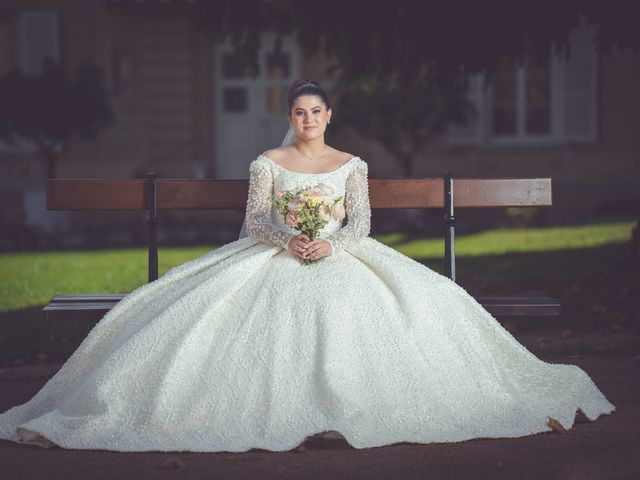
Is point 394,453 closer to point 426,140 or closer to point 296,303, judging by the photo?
point 296,303

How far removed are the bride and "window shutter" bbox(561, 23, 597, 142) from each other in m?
13.5

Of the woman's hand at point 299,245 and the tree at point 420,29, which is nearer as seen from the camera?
the woman's hand at point 299,245

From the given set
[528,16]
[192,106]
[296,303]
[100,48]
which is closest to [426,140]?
[192,106]

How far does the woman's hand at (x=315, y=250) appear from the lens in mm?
5359

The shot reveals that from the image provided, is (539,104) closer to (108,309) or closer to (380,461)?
(108,309)

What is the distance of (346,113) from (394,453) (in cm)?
1224

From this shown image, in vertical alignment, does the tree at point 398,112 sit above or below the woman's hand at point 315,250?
above

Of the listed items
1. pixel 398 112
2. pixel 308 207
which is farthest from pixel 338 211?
pixel 398 112

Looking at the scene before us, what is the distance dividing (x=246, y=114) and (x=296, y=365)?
1482 cm

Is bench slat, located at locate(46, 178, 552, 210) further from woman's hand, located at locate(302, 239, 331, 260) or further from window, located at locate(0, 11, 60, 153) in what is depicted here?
window, located at locate(0, 11, 60, 153)

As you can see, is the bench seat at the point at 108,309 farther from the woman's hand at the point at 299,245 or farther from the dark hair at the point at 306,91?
the dark hair at the point at 306,91

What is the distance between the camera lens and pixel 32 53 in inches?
741

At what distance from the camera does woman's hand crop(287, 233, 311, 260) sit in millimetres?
5367

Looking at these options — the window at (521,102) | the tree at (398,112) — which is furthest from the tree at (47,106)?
the window at (521,102)
